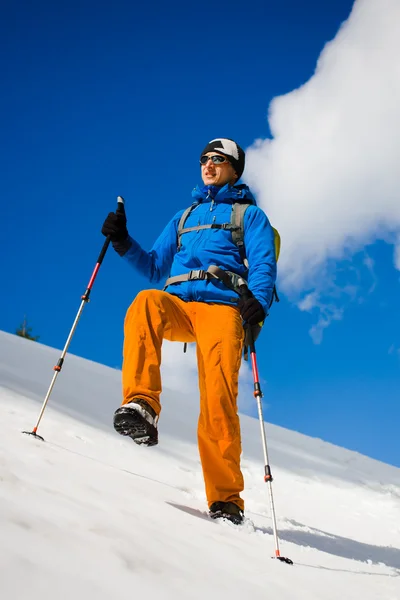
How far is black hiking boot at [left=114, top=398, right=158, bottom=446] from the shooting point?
3.27 metres

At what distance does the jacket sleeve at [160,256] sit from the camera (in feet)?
16.0

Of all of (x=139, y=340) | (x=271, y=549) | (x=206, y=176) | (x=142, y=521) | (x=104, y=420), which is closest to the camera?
(x=142, y=521)

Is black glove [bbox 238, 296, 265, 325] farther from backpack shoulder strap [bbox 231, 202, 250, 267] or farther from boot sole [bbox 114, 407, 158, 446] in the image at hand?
boot sole [bbox 114, 407, 158, 446]

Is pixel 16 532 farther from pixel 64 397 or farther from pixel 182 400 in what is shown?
pixel 182 400

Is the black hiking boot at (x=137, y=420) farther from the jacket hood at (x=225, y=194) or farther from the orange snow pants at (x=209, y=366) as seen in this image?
the jacket hood at (x=225, y=194)

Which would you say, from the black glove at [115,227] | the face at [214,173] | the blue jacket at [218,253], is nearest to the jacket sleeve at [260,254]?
the blue jacket at [218,253]

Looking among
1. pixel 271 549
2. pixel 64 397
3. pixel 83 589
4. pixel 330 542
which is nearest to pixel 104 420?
pixel 64 397

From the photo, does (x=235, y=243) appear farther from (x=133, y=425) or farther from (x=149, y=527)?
(x=149, y=527)

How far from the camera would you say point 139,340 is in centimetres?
373

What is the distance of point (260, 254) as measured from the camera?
429cm

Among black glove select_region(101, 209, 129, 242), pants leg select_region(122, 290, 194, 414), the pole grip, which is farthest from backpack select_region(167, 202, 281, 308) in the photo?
black glove select_region(101, 209, 129, 242)

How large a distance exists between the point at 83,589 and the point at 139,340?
2398 millimetres

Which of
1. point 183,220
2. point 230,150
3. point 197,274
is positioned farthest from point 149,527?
point 230,150

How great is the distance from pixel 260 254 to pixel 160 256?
1.11 metres
